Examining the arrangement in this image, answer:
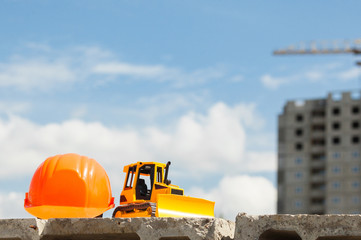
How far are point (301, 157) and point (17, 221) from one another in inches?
3797

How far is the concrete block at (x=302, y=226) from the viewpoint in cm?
593

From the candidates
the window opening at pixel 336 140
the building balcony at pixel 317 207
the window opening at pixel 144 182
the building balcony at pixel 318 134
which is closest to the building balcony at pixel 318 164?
the window opening at pixel 336 140

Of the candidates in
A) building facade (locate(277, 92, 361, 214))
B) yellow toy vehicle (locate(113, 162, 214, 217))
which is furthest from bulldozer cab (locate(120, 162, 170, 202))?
building facade (locate(277, 92, 361, 214))

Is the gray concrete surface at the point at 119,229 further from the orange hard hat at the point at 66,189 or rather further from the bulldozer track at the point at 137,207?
the bulldozer track at the point at 137,207

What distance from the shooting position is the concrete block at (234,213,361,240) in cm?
593

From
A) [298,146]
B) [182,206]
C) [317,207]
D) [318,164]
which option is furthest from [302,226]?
[318,164]

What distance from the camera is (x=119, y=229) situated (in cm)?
649

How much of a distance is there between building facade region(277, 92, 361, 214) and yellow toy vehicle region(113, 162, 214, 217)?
8906cm

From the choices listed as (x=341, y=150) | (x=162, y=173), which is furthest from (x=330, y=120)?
(x=162, y=173)

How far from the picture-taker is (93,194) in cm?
884

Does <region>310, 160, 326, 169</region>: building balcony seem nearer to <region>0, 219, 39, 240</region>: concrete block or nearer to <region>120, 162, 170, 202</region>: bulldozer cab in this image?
<region>120, 162, 170, 202</region>: bulldozer cab

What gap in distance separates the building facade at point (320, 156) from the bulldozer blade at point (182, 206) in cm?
8979

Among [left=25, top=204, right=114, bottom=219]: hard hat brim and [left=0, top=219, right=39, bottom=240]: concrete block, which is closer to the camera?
[left=0, top=219, right=39, bottom=240]: concrete block

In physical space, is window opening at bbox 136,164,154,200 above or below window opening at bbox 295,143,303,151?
below
